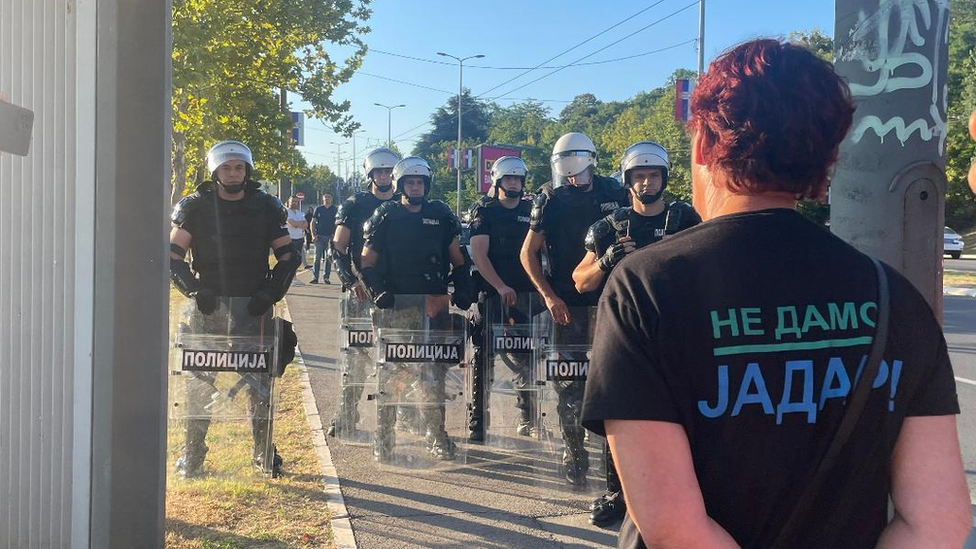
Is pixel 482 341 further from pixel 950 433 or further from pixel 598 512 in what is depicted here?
pixel 950 433

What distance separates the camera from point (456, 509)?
5.42 m

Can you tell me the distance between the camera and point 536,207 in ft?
19.7

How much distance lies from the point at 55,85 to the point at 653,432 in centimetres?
317

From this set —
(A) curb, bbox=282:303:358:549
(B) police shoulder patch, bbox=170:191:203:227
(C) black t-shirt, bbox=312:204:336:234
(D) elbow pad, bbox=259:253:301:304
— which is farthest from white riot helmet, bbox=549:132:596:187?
(C) black t-shirt, bbox=312:204:336:234

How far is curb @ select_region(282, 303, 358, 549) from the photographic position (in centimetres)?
480

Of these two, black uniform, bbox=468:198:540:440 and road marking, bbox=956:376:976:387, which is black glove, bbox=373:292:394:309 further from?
road marking, bbox=956:376:976:387

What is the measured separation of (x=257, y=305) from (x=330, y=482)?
1.25 metres

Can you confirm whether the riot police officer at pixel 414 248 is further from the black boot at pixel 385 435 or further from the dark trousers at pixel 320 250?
the dark trousers at pixel 320 250

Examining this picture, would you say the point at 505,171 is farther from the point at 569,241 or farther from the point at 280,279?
the point at 280,279

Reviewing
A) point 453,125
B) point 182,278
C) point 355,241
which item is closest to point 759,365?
point 182,278

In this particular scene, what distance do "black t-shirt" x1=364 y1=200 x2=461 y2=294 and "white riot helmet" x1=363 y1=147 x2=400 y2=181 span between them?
3.49 feet

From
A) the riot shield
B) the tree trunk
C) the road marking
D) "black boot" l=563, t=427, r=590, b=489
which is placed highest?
the tree trunk

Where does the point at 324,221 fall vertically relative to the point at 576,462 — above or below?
above

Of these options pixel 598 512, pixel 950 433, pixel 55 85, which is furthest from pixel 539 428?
pixel 950 433
